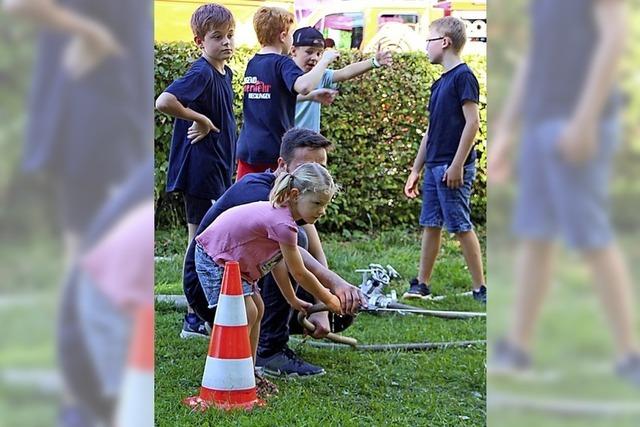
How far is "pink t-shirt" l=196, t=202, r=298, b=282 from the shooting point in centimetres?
358

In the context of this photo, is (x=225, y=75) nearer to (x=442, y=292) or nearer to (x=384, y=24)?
(x=442, y=292)

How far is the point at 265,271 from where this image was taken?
3.83 meters

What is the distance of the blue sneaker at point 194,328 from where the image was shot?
4895 mm

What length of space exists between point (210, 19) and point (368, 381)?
2186 millimetres

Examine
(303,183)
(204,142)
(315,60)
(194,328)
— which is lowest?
(194,328)

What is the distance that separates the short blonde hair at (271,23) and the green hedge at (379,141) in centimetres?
314

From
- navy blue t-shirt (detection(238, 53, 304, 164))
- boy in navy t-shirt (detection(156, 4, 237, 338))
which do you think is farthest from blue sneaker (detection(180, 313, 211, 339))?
navy blue t-shirt (detection(238, 53, 304, 164))

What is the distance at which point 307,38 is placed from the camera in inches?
212
